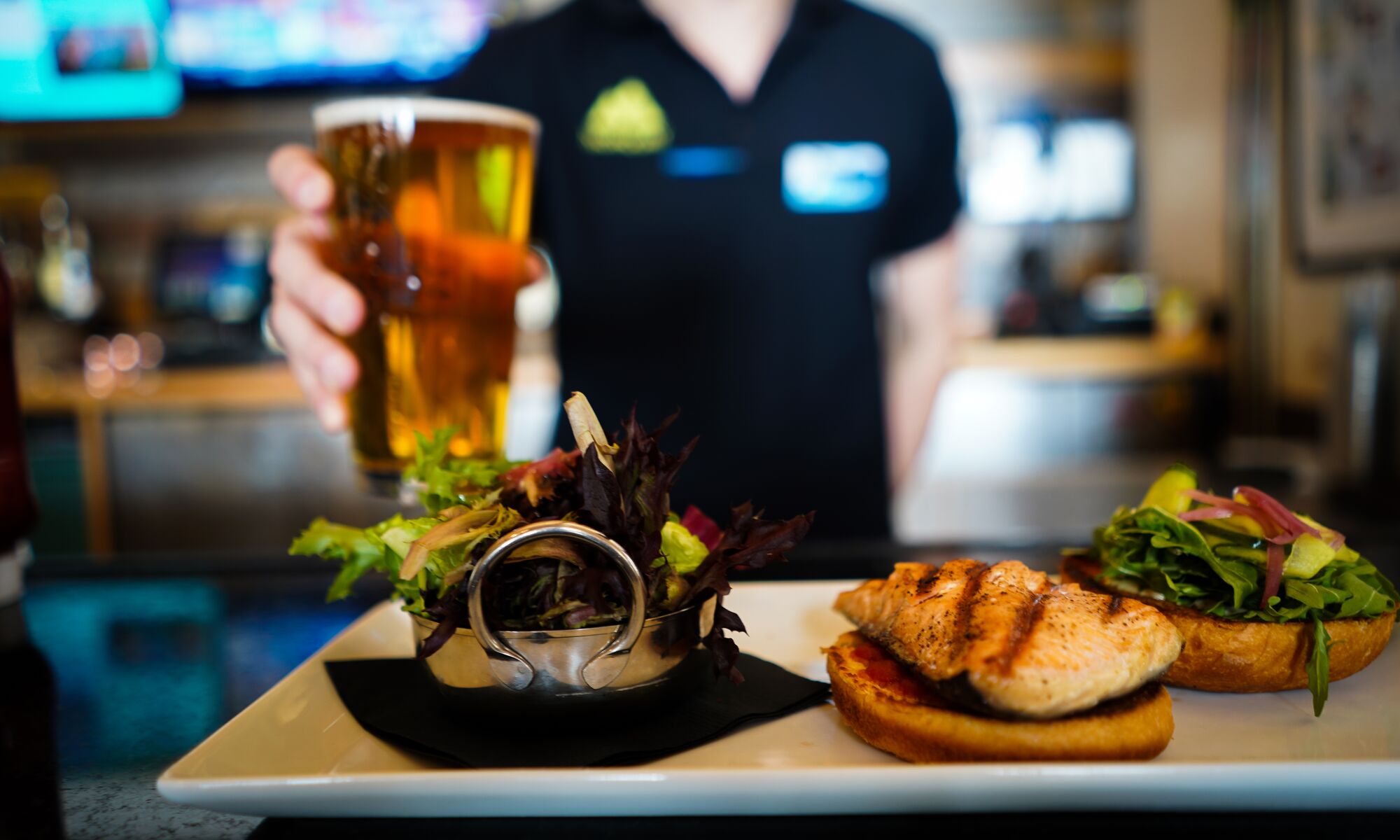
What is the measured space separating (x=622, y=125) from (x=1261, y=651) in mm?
A: 1493

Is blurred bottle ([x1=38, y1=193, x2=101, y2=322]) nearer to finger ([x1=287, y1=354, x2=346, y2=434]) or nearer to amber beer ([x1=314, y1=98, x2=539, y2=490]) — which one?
finger ([x1=287, y1=354, x2=346, y2=434])

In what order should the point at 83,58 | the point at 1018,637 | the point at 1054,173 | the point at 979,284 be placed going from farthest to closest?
the point at 979,284, the point at 1054,173, the point at 83,58, the point at 1018,637

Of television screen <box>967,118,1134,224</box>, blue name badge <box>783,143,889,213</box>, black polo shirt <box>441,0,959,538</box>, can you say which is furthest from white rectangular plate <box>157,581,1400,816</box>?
television screen <box>967,118,1134,224</box>

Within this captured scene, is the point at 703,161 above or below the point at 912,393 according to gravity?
above

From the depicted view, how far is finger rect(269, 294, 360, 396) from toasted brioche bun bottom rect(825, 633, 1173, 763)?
2.15 feet

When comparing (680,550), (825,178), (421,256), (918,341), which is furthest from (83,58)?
(680,550)

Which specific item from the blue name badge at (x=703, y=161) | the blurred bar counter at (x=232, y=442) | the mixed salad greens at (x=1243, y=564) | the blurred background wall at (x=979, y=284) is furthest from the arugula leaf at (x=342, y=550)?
the blurred bar counter at (x=232, y=442)

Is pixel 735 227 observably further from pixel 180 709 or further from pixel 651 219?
pixel 180 709

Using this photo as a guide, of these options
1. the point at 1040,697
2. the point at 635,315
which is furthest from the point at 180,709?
the point at 635,315

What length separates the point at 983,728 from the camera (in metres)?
0.63

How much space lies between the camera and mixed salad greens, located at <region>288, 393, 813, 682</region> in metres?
0.69

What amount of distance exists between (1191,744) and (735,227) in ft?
4.51

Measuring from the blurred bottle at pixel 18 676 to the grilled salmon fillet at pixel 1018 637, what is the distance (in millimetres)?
595

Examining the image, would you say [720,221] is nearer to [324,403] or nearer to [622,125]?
[622,125]
